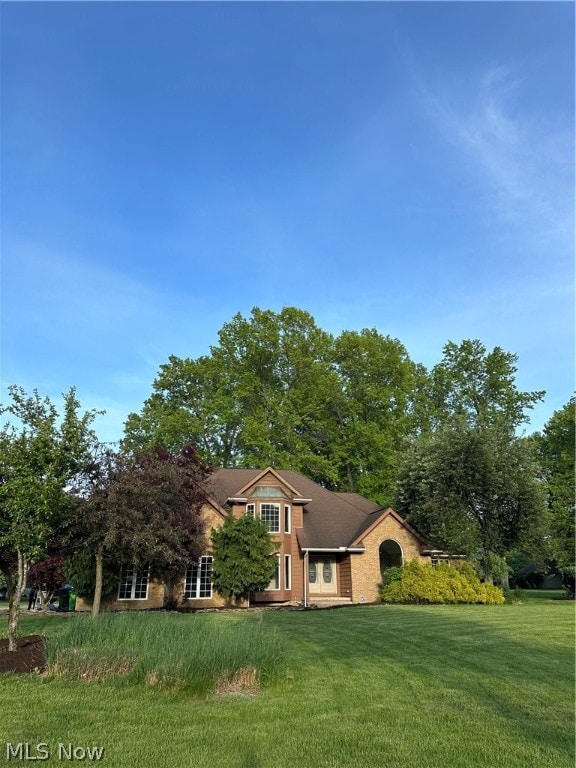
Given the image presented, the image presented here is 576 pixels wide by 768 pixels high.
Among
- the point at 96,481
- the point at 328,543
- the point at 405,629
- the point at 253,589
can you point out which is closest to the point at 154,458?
the point at 96,481

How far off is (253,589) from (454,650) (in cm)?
1534

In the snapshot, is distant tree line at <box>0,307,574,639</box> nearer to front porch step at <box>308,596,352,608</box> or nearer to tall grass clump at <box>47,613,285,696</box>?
front porch step at <box>308,596,352,608</box>

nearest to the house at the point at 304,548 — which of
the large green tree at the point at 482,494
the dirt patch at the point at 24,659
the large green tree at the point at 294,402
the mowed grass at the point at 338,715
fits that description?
the large green tree at the point at 482,494

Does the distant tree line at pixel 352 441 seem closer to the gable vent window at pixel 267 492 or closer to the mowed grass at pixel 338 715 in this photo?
the gable vent window at pixel 267 492

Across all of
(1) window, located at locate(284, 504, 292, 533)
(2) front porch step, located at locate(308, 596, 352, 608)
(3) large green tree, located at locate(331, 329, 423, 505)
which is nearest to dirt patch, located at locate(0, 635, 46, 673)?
(2) front porch step, located at locate(308, 596, 352, 608)

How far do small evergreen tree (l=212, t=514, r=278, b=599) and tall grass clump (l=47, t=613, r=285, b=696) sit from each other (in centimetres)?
1570

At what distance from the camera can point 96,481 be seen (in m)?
17.2

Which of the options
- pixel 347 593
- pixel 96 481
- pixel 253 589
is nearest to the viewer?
pixel 96 481

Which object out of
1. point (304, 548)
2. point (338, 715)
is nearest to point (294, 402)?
point (304, 548)

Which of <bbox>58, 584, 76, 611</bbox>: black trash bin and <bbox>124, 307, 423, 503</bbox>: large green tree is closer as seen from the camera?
<bbox>58, 584, 76, 611</bbox>: black trash bin

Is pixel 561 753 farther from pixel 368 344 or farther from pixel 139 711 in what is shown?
pixel 368 344

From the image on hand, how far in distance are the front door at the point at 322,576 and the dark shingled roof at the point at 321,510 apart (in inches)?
61.6

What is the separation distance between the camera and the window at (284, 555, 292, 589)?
27969 millimetres

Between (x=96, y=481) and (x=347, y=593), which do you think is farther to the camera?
(x=347, y=593)
